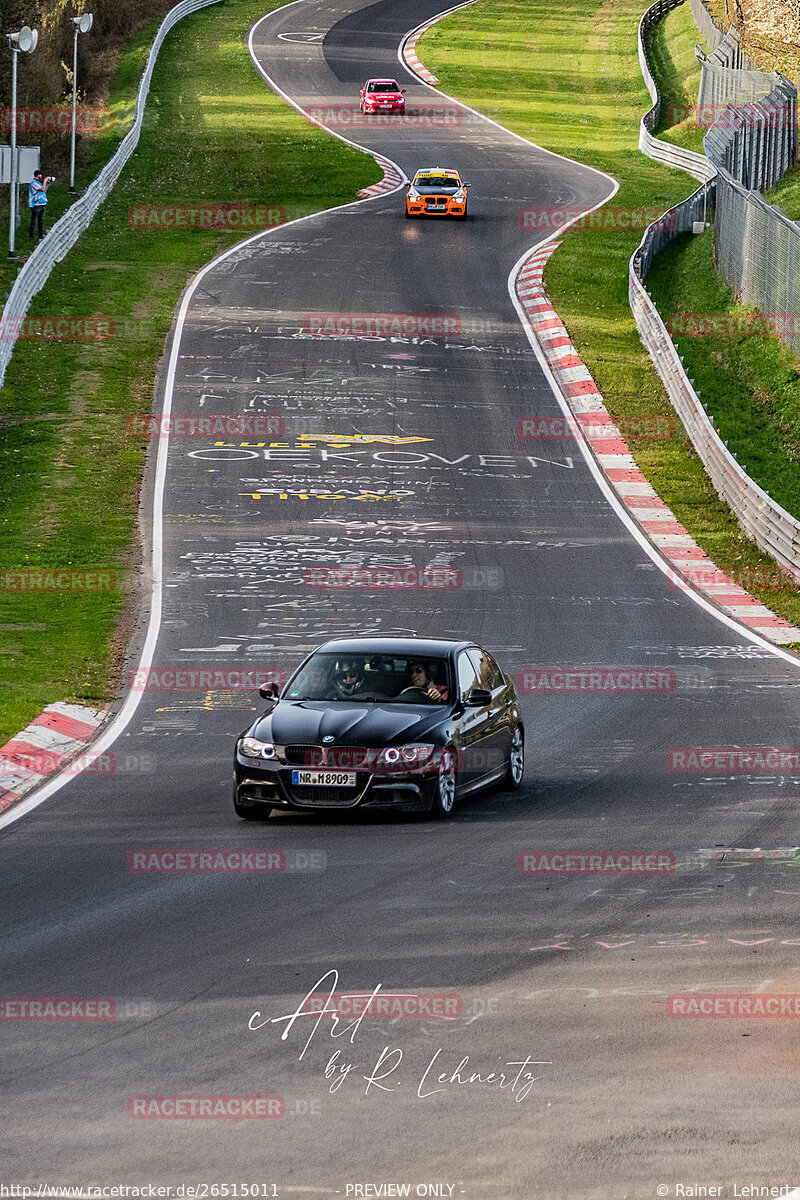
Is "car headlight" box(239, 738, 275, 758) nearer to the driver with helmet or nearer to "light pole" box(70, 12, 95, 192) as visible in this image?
the driver with helmet

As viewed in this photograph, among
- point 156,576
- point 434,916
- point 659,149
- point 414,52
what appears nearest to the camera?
point 434,916

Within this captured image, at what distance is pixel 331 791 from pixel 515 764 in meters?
2.08

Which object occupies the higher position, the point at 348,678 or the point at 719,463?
the point at 348,678

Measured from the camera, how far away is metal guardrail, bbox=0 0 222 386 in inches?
1442

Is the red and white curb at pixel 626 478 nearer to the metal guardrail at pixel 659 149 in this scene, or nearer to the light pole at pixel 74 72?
the light pole at pixel 74 72

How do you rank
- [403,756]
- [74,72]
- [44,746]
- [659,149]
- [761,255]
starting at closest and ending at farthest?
1. [403,756]
2. [44,746]
3. [761,255]
4. [74,72]
5. [659,149]

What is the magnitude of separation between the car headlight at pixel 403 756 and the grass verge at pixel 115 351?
4.56 metres

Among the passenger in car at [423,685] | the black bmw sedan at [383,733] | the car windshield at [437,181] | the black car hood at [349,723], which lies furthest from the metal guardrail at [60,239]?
the black car hood at [349,723]

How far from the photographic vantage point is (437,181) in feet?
176

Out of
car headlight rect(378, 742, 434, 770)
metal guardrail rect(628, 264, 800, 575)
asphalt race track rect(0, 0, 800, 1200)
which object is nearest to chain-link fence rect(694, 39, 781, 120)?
metal guardrail rect(628, 264, 800, 575)

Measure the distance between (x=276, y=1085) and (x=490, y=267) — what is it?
1651 inches

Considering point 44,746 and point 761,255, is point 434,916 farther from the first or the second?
point 761,255

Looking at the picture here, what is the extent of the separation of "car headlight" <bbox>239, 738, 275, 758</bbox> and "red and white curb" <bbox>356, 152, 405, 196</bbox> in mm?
46500
